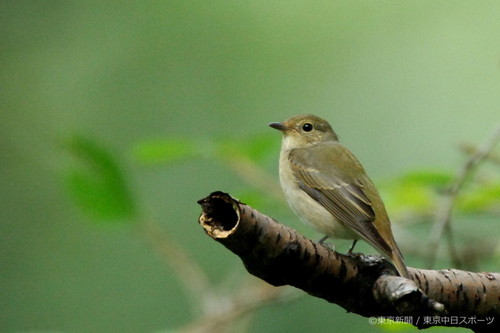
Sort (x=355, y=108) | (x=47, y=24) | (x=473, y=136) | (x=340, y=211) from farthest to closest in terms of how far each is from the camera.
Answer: (x=47, y=24) < (x=355, y=108) < (x=473, y=136) < (x=340, y=211)

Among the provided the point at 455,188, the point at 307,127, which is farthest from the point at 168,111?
the point at 455,188

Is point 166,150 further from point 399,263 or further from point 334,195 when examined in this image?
point 399,263

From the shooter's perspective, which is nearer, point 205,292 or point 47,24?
point 205,292

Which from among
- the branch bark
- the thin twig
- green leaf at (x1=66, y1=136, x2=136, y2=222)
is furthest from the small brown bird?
green leaf at (x1=66, y1=136, x2=136, y2=222)

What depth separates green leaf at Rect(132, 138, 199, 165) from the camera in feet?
13.2

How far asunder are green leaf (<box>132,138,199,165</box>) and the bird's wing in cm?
74

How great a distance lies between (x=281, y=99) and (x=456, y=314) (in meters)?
5.82

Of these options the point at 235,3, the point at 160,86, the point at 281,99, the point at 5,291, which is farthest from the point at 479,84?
the point at 5,291

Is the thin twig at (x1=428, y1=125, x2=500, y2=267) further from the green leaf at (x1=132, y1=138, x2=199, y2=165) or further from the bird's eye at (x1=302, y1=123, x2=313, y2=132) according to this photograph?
the bird's eye at (x1=302, y1=123, x2=313, y2=132)

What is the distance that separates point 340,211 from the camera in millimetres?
4242

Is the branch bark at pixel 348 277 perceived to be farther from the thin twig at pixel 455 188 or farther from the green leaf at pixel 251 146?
the green leaf at pixel 251 146

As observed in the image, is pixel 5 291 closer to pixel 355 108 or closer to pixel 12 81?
pixel 12 81

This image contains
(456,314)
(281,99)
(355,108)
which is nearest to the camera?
(456,314)

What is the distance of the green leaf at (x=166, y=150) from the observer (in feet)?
13.2
